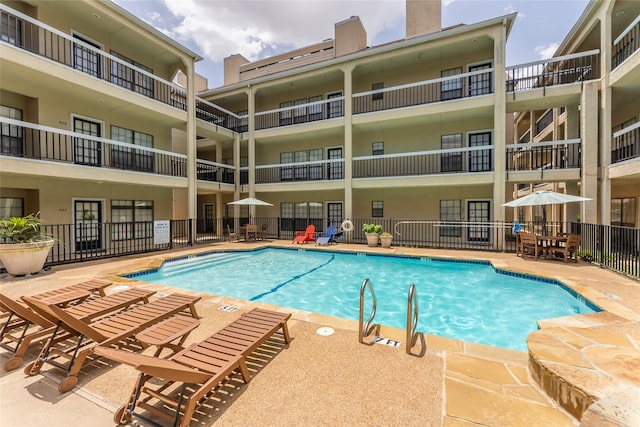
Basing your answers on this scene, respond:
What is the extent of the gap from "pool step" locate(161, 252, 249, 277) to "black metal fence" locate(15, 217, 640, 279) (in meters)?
2.42

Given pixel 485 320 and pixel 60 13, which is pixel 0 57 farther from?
pixel 485 320

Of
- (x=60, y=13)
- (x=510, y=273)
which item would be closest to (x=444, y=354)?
(x=510, y=273)

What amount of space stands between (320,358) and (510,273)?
8.11 meters

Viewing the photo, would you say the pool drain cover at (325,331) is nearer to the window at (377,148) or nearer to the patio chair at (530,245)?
the patio chair at (530,245)

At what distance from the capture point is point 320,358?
153 inches

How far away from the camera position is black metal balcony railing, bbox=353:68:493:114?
14875mm

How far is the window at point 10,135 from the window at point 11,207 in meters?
2.01

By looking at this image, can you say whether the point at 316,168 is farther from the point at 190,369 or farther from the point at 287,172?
the point at 190,369

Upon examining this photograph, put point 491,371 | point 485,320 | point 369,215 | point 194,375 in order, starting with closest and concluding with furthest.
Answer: point 194,375
point 491,371
point 485,320
point 369,215

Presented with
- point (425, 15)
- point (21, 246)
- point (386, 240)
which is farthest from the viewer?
point (425, 15)

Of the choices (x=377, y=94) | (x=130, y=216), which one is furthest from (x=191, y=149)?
(x=377, y=94)

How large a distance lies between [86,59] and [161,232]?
27.7 ft

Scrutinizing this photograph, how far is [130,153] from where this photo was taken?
48.1 ft

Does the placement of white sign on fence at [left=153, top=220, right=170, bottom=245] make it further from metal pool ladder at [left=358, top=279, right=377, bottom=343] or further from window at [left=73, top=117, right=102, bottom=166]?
metal pool ladder at [left=358, top=279, right=377, bottom=343]
